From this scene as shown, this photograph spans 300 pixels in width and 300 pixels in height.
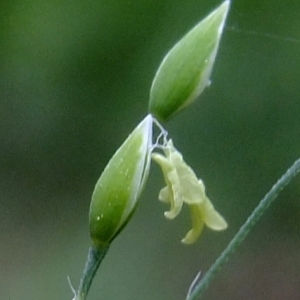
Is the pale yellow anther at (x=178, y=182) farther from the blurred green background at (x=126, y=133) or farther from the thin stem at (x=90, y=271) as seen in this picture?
the blurred green background at (x=126, y=133)

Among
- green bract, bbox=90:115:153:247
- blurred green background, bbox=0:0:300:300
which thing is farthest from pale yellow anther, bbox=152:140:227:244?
blurred green background, bbox=0:0:300:300

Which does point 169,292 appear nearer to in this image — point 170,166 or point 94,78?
point 94,78

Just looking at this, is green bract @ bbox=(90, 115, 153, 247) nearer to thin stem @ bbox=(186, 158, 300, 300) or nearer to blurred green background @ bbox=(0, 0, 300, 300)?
thin stem @ bbox=(186, 158, 300, 300)

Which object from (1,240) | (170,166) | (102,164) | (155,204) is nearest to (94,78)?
(102,164)

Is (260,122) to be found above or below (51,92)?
below

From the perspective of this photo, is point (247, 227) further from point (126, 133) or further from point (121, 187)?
point (126, 133)

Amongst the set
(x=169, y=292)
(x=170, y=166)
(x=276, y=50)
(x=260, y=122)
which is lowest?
(x=169, y=292)

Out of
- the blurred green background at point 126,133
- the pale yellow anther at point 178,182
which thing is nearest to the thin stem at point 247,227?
the pale yellow anther at point 178,182
